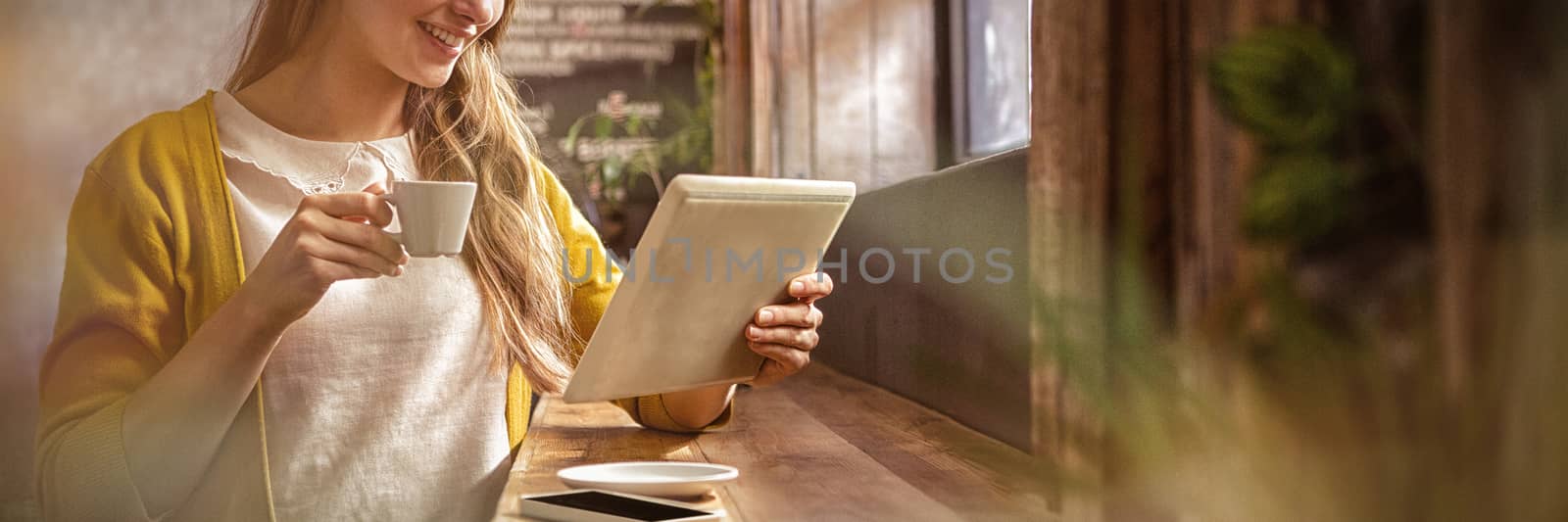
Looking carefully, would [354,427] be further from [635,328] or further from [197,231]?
[635,328]

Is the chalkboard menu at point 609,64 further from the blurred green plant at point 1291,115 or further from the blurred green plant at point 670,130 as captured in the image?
the blurred green plant at point 1291,115

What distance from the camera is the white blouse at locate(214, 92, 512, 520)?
1.26 metres

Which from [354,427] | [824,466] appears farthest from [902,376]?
[354,427]

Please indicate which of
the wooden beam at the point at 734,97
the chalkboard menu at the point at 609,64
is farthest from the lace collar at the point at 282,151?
the chalkboard menu at the point at 609,64

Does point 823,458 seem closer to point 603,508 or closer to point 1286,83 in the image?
point 603,508

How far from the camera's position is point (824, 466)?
3.82 feet

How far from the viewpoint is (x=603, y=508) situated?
0.83 metres

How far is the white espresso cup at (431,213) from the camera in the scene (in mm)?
861

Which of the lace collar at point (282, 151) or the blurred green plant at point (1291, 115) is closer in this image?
the blurred green plant at point (1291, 115)

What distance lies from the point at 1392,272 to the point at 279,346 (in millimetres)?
1167

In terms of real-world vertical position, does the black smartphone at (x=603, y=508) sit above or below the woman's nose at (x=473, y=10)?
below

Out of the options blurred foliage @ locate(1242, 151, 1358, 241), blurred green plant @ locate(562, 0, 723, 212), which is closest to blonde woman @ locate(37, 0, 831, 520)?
blurred foliage @ locate(1242, 151, 1358, 241)

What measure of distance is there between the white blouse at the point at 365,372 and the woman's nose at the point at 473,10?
0.71ft

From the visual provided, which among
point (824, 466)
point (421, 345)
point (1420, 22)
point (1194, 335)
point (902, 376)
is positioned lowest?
point (902, 376)
